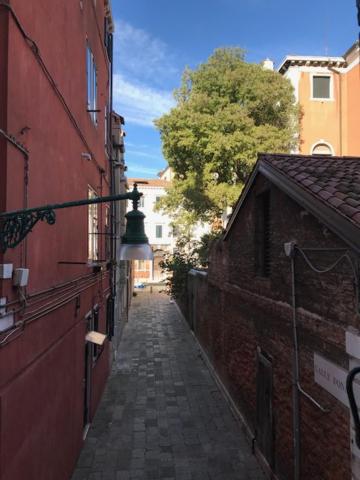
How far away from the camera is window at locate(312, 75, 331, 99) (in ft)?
78.9

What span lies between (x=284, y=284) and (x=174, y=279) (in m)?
16.2

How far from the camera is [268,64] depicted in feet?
87.1

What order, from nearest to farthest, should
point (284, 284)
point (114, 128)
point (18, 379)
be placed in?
point (18, 379) < point (284, 284) < point (114, 128)

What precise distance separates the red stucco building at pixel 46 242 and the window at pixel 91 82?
0.16 feet

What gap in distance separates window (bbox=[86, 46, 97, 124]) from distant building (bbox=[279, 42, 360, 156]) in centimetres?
1666

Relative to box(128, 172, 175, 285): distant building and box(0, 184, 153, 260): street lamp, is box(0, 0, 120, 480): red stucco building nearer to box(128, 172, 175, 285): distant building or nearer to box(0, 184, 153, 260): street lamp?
box(0, 184, 153, 260): street lamp

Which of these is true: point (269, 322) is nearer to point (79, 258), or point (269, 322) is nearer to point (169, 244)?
point (79, 258)

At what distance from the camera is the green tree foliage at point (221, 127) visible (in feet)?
65.8

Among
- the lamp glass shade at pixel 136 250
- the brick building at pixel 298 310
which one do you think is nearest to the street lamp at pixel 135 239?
the lamp glass shade at pixel 136 250

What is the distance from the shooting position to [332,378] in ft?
16.2

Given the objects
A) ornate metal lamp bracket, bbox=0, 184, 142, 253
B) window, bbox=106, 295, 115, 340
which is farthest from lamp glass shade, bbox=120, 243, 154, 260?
window, bbox=106, 295, 115, 340

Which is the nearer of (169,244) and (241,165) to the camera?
(241,165)

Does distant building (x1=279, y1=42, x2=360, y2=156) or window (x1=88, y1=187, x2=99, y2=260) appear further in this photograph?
distant building (x1=279, y1=42, x2=360, y2=156)

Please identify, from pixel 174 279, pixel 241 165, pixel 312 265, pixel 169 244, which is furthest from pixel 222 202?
pixel 169 244
